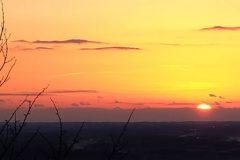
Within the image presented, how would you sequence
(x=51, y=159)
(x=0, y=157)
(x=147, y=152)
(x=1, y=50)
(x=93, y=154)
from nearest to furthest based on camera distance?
(x=0, y=157)
(x=51, y=159)
(x=1, y=50)
(x=93, y=154)
(x=147, y=152)

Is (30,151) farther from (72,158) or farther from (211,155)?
(211,155)

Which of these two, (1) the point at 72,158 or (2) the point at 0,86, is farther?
(1) the point at 72,158

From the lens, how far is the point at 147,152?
103062mm

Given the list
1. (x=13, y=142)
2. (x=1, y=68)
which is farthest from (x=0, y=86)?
(x=13, y=142)

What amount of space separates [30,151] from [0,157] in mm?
88172

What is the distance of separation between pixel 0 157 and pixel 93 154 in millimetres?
92149

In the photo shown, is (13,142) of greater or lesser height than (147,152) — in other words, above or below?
above

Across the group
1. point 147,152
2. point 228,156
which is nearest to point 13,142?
point 228,156

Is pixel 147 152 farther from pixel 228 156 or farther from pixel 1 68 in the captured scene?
pixel 1 68

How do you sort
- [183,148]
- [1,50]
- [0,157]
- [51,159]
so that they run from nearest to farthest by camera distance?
[0,157], [51,159], [1,50], [183,148]

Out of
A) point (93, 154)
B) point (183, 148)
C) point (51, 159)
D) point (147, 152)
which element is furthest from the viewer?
point (183, 148)

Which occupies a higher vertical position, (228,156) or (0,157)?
(0,157)

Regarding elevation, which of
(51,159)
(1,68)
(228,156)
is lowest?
(228,156)

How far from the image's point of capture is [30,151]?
9156 centimetres
